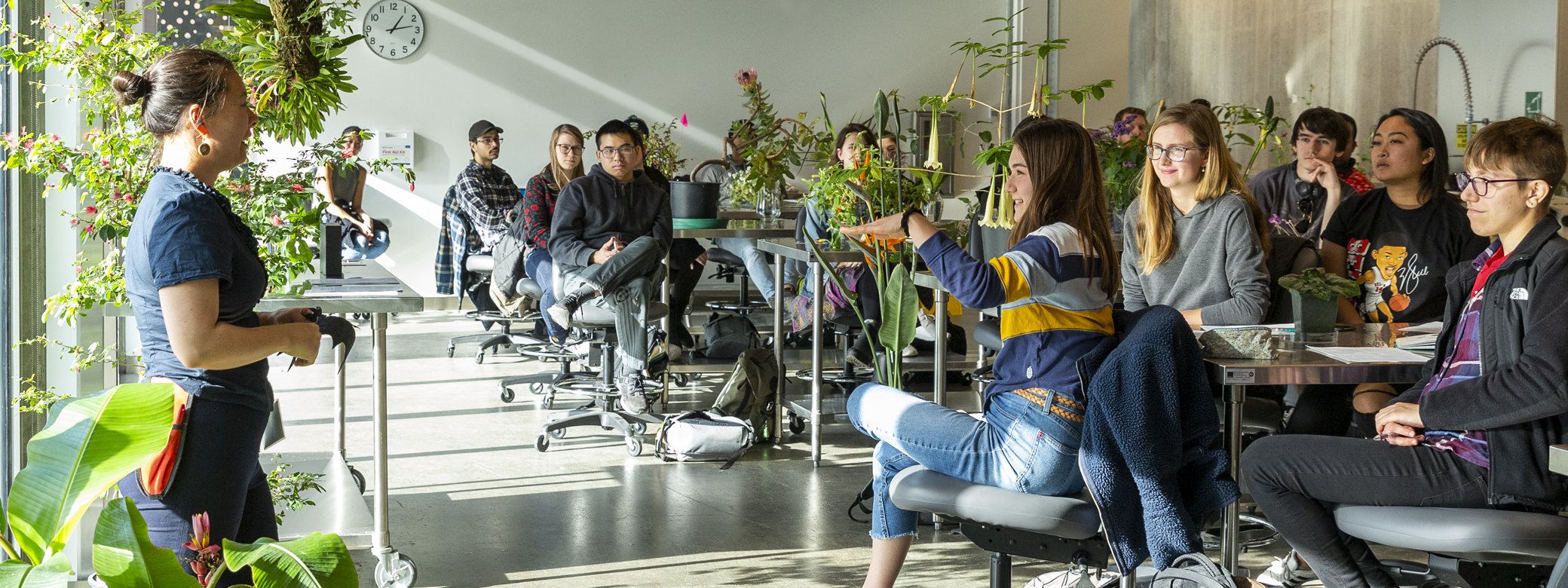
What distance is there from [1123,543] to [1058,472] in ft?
0.64

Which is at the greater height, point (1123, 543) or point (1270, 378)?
point (1270, 378)

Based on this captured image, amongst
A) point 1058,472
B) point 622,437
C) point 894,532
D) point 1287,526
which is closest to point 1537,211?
point 1287,526

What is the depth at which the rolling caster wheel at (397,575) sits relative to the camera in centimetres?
304

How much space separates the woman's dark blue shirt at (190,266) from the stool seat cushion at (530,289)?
3.44 m

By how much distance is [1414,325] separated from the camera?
3127 millimetres

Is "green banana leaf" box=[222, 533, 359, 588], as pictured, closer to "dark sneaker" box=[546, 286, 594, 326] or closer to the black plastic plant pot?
"dark sneaker" box=[546, 286, 594, 326]

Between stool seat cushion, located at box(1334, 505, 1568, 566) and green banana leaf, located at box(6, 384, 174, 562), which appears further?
stool seat cushion, located at box(1334, 505, 1568, 566)

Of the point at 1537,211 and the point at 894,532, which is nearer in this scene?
the point at 1537,211

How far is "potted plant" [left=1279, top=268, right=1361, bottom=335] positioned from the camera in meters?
2.84

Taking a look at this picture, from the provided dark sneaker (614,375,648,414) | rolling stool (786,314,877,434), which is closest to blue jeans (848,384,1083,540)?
dark sneaker (614,375,648,414)

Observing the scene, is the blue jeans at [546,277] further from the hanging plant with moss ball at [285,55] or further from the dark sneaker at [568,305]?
the hanging plant with moss ball at [285,55]

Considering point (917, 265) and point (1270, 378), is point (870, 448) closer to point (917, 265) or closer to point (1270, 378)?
point (917, 265)

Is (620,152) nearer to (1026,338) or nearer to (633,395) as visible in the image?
(633,395)

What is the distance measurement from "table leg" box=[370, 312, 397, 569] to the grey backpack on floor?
1.58 meters
